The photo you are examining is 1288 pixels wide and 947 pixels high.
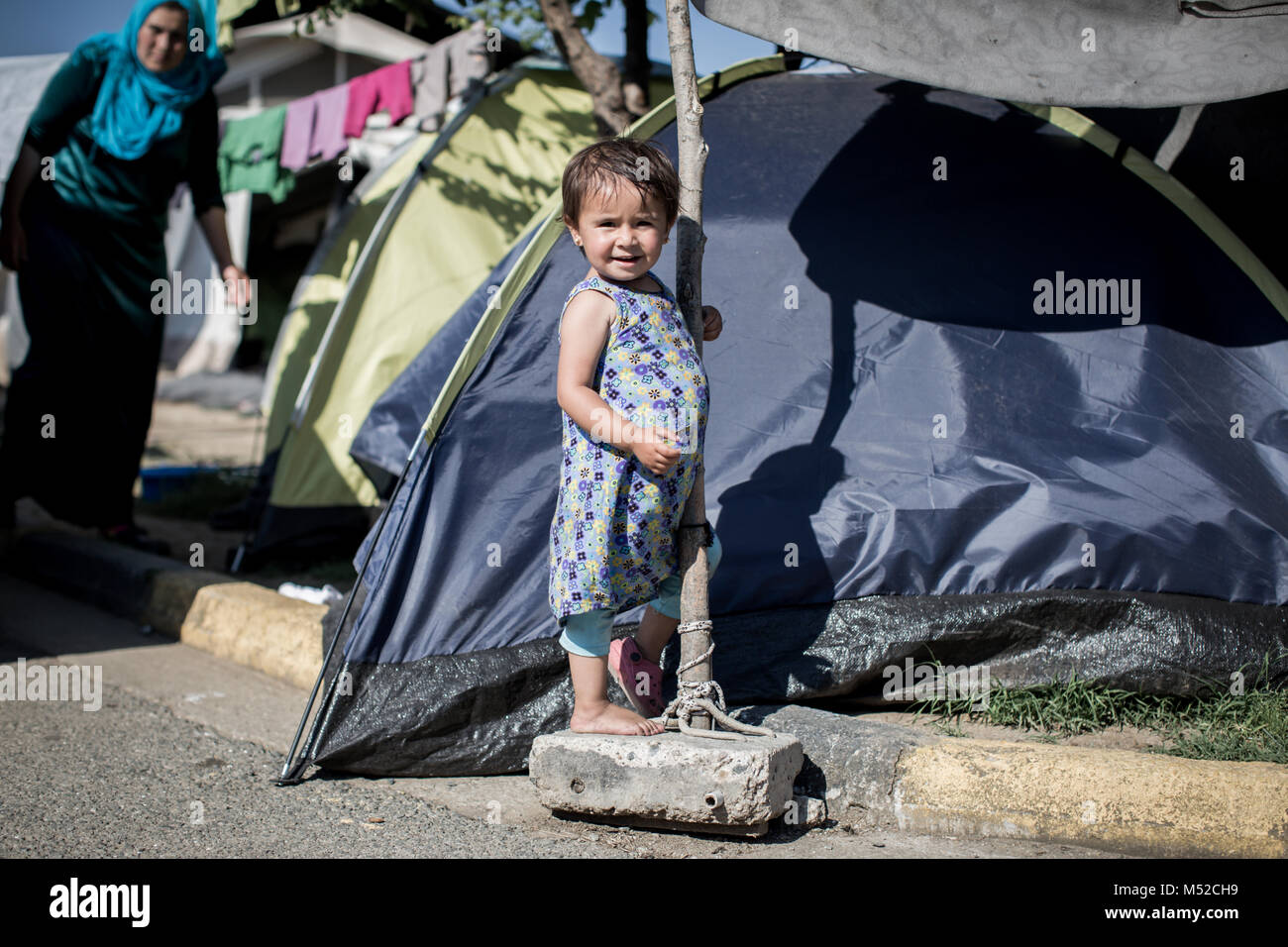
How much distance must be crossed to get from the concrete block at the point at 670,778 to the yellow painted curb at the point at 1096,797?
1.02 feet

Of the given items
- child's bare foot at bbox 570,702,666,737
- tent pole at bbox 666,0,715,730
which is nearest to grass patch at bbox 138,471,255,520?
child's bare foot at bbox 570,702,666,737

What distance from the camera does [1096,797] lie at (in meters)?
2.24

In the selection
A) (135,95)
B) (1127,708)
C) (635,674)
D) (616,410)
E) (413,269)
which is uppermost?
(135,95)

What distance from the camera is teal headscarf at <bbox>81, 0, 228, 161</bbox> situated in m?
4.16

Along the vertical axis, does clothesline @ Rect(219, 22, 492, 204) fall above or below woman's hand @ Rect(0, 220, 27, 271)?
above

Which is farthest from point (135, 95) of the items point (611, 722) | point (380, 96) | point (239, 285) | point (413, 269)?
point (611, 722)

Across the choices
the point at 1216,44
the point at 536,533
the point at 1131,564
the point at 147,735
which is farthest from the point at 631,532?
the point at 1216,44

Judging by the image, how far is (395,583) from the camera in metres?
2.75

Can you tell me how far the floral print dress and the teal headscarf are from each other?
2.70 meters

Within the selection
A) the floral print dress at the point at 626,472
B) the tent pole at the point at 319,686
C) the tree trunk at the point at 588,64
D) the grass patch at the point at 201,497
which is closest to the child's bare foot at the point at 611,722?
the floral print dress at the point at 626,472

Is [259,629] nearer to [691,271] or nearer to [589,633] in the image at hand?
[589,633]

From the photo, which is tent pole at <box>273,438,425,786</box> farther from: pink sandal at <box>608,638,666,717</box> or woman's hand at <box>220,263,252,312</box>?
woman's hand at <box>220,263,252,312</box>

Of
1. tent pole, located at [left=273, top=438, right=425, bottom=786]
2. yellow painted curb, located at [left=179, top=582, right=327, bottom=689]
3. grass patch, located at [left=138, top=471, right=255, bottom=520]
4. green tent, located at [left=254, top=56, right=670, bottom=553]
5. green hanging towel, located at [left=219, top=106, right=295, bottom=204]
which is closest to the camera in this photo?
tent pole, located at [left=273, top=438, right=425, bottom=786]

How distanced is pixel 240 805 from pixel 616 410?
1.22m
